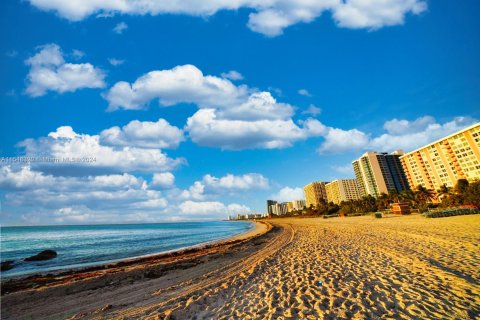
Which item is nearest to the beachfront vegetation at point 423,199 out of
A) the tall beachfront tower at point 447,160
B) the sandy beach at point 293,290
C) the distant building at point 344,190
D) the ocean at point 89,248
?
the tall beachfront tower at point 447,160

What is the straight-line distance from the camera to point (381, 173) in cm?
14488

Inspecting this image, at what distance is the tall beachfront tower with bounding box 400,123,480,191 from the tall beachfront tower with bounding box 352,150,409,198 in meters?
26.4

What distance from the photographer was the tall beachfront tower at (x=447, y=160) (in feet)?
268

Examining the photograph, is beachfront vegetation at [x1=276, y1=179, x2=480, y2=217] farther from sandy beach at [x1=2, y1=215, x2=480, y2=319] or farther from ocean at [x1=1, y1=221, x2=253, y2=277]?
ocean at [x1=1, y1=221, x2=253, y2=277]

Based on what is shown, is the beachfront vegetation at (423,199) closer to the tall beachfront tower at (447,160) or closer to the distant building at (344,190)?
the tall beachfront tower at (447,160)

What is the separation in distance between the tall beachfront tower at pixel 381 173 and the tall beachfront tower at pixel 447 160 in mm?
26410

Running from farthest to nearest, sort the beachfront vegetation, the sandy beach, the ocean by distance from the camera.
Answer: the beachfront vegetation
the ocean
the sandy beach

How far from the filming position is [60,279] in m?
Result: 14.4

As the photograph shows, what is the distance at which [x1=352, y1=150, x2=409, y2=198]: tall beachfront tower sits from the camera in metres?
144

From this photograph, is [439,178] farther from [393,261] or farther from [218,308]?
[218,308]

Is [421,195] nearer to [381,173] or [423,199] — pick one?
[423,199]

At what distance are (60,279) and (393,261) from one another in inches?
796

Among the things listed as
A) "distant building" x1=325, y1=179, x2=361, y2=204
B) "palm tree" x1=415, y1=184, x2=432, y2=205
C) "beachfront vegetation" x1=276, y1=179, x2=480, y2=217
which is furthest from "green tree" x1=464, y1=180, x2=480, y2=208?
"distant building" x1=325, y1=179, x2=361, y2=204

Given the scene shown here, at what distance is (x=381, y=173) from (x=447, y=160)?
2083 inches
